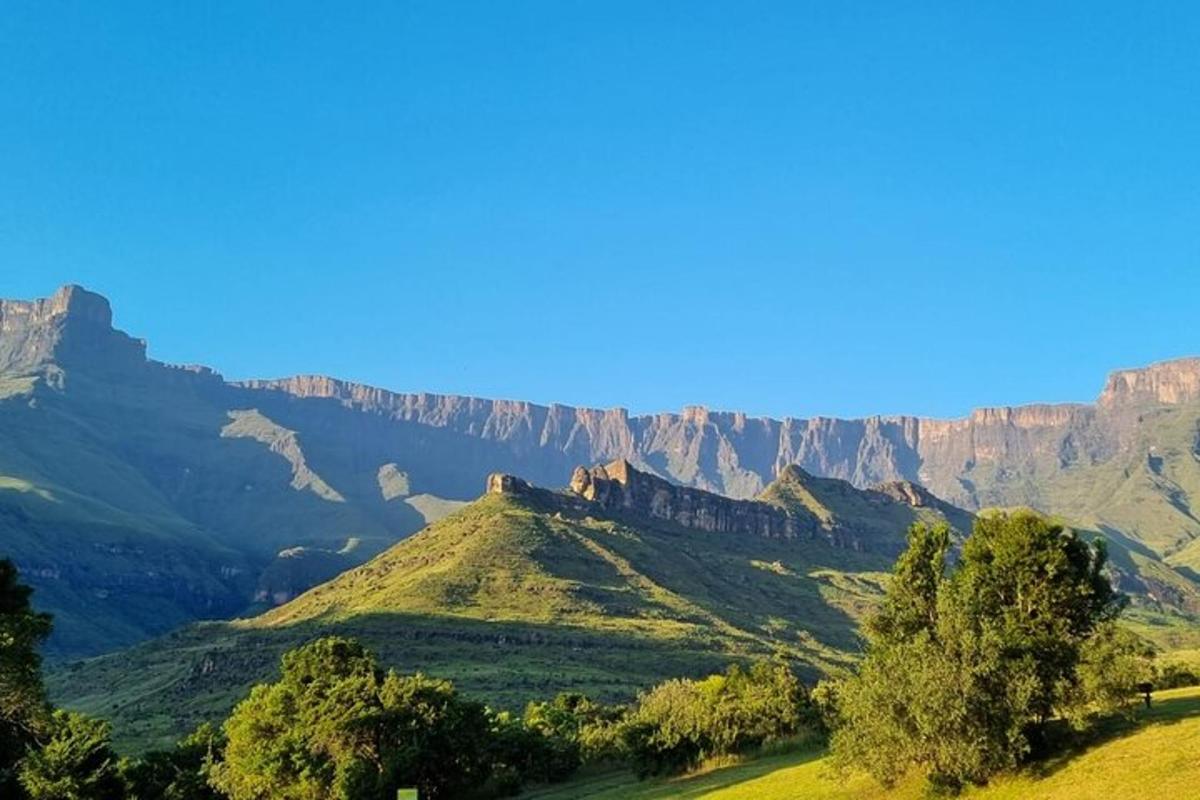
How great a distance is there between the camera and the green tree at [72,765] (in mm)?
65312

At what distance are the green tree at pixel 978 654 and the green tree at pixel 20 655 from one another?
38.1 meters

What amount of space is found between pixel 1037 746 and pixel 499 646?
501 feet

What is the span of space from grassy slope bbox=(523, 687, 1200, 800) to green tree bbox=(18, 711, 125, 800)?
3790 cm

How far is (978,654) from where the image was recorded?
4588cm

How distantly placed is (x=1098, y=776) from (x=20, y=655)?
1830 inches

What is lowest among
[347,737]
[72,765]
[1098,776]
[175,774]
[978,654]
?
[175,774]

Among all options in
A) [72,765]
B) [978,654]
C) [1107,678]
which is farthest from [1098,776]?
[72,765]

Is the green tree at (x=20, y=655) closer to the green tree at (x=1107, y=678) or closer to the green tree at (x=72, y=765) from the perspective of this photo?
the green tree at (x=72, y=765)

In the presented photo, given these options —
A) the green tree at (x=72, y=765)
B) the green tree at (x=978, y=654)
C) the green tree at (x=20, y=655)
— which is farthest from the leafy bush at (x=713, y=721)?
the green tree at (x=20, y=655)

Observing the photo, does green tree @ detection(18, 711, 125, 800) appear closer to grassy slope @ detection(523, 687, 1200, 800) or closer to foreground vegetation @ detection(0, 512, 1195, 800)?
foreground vegetation @ detection(0, 512, 1195, 800)

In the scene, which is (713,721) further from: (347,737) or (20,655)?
(20,655)

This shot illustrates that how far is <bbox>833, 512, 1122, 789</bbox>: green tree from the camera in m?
44.7

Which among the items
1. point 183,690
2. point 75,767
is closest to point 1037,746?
point 75,767

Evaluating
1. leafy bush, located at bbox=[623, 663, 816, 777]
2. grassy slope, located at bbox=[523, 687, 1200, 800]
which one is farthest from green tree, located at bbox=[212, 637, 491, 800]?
grassy slope, located at bbox=[523, 687, 1200, 800]
